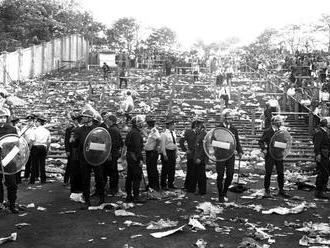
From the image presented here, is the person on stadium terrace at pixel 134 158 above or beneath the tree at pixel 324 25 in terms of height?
beneath

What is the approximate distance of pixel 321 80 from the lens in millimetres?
23938

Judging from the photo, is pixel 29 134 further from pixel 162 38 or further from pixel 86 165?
pixel 162 38

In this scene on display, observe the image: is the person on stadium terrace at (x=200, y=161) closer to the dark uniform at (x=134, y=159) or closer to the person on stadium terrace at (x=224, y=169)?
the person on stadium terrace at (x=224, y=169)

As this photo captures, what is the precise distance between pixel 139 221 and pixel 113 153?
2.27 m

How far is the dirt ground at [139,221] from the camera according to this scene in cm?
723

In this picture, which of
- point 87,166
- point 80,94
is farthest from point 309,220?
point 80,94

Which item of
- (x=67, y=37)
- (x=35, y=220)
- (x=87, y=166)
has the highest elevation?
(x=67, y=37)

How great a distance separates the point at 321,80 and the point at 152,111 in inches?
314

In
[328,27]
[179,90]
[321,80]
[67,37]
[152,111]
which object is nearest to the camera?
[152,111]

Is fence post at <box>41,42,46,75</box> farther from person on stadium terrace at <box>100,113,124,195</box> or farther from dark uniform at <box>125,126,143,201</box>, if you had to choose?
dark uniform at <box>125,126,143,201</box>

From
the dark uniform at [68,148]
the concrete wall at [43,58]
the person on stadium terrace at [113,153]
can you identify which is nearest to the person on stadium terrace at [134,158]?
the person on stadium terrace at [113,153]

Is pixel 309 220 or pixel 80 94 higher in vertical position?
pixel 80 94

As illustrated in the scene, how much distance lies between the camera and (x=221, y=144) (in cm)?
977

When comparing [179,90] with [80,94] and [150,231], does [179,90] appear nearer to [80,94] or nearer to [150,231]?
[80,94]
